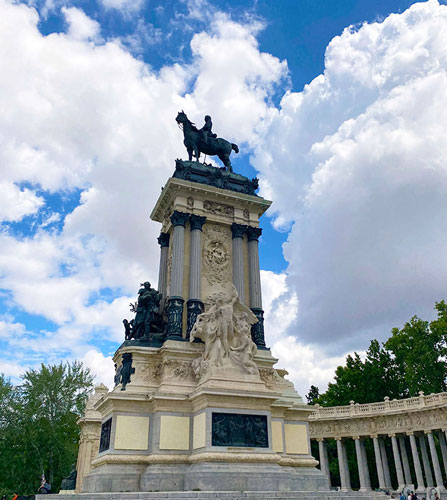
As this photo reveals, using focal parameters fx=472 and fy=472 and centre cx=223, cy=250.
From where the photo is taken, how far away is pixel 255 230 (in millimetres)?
22953

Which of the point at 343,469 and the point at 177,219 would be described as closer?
the point at 177,219

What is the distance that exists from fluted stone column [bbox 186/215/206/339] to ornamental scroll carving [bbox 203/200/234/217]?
3.12 ft

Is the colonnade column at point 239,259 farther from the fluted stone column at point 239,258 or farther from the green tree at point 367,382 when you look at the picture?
the green tree at point 367,382

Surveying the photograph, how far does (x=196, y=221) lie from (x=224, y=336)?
599 centimetres

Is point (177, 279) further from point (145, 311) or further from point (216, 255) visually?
point (216, 255)

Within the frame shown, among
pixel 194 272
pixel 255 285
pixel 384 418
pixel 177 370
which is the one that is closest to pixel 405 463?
pixel 384 418

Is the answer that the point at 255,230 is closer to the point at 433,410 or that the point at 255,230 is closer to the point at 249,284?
the point at 249,284

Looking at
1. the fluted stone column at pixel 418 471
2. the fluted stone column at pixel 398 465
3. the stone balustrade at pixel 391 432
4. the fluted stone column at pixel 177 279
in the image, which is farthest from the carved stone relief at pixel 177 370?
the fluted stone column at pixel 398 465

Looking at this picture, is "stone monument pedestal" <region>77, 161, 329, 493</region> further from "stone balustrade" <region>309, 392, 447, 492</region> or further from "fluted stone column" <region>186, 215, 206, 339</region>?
"stone balustrade" <region>309, 392, 447, 492</region>

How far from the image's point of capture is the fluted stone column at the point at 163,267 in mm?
21859

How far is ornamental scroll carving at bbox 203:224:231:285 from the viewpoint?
69.9 feet

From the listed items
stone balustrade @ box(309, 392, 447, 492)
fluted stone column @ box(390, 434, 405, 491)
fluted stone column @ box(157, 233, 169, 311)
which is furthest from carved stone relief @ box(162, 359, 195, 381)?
Result: fluted stone column @ box(390, 434, 405, 491)

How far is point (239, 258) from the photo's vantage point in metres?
21.9

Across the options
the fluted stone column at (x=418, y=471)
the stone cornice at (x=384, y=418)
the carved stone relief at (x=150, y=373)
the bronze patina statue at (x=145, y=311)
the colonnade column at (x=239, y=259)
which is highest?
the colonnade column at (x=239, y=259)
